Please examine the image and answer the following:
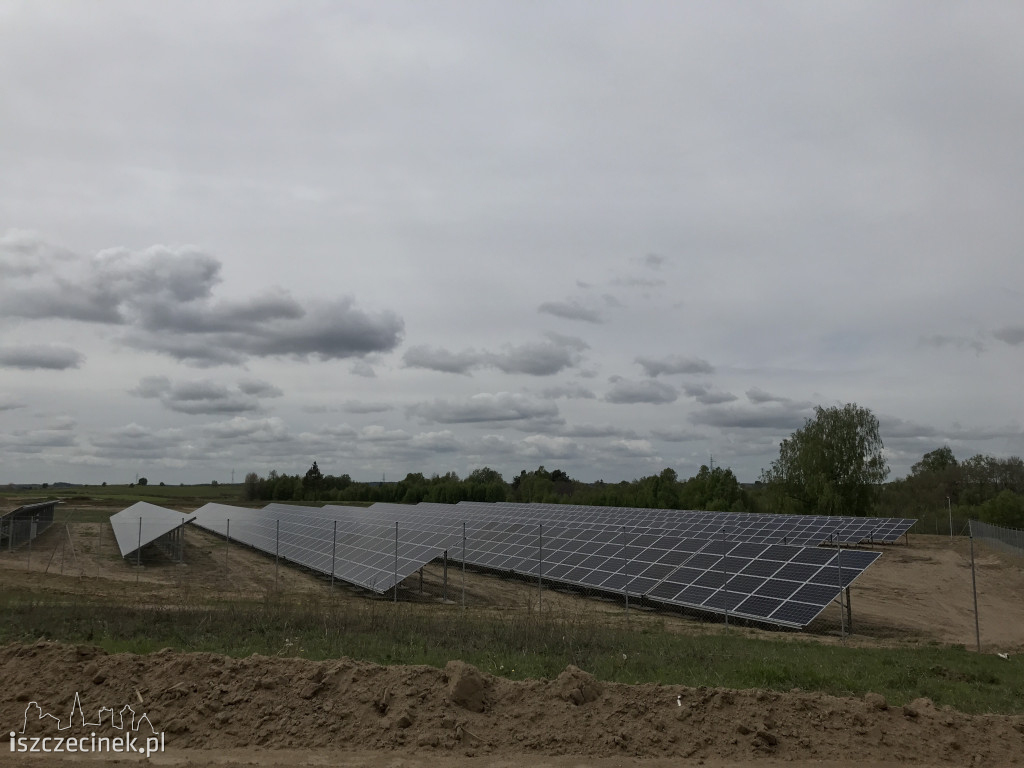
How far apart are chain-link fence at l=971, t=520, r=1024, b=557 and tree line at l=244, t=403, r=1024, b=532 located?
747 centimetres

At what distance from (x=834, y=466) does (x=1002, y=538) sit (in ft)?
71.7

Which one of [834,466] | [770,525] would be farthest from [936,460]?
[770,525]

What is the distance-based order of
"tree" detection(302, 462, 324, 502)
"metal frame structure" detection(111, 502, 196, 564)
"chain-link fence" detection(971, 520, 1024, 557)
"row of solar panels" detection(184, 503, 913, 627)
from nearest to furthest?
"row of solar panels" detection(184, 503, 913, 627) → "metal frame structure" detection(111, 502, 196, 564) → "chain-link fence" detection(971, 520, 1024, 557) → "tree" detection(302, 462, 324, 502)

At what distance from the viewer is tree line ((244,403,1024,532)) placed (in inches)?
2579

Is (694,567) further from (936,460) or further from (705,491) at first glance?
(936,460)

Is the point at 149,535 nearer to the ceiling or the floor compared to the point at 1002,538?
nearer to the ceiling

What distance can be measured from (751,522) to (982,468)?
67.3 meters

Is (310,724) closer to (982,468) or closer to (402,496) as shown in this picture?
(402,496)

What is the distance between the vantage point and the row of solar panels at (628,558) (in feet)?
61.0

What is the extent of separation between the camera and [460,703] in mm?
7934

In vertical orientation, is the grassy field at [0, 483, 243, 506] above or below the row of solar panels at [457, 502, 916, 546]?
below

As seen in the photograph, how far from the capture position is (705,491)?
7481cm

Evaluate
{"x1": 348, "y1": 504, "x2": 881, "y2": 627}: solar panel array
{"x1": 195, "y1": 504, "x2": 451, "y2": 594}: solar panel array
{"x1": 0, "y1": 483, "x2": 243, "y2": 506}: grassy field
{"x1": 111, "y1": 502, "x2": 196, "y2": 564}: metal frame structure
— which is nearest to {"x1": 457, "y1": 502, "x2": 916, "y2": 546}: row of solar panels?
{"x1": 348, "y1": 504, "x2": 881, "y2": 627}: solar panel array

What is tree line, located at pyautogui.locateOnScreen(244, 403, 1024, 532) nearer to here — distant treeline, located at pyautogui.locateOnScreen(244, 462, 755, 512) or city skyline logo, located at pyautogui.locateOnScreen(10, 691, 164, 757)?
distant treeline, located at pyautogui.locateOnScreen(244, 462, 755, 512)
